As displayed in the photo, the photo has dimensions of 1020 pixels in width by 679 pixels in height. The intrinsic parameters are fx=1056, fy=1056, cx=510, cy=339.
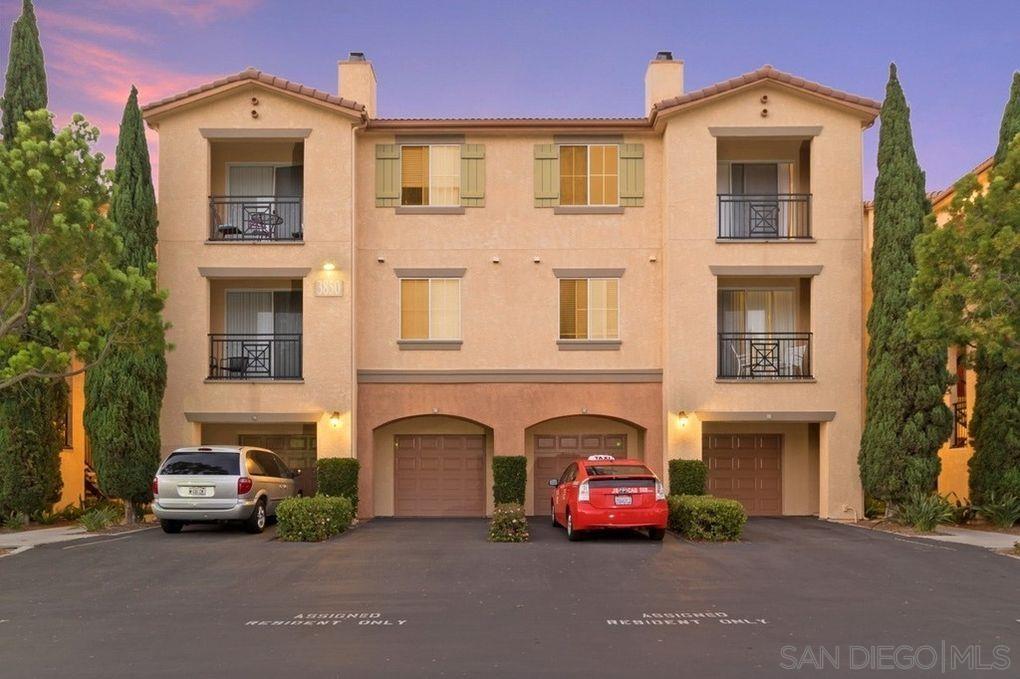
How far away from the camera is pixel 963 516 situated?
72.5 ft

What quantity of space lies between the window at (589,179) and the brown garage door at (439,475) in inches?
238

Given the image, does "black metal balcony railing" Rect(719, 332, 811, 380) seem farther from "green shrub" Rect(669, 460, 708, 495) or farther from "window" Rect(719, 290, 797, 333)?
"green shrub" Rect(669, 460, 708, 495)

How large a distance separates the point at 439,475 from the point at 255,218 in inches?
287

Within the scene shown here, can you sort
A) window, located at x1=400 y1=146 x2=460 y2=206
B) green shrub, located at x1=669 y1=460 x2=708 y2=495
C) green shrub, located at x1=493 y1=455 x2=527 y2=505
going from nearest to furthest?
1. green shrub, located at x1=669 y1=460 x2=708 y2=495
2. green shrub, located at x1=493 y1=455 x2=527 y2=505
3. window, located at x1=400 y1=146 x2=460 y2=206

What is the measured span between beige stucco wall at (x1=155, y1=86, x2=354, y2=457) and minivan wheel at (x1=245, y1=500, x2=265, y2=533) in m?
3.14

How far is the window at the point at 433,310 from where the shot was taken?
23953 millimetres

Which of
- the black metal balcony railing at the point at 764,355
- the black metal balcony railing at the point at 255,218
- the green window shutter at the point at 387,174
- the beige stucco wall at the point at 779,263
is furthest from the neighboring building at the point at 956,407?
the black metal balcony railing at the point at 255,218

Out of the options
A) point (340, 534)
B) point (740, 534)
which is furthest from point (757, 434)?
point (340, 534)

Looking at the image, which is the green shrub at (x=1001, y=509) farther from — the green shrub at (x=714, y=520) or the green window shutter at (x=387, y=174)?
the green window shutter at (x=387, y=174)

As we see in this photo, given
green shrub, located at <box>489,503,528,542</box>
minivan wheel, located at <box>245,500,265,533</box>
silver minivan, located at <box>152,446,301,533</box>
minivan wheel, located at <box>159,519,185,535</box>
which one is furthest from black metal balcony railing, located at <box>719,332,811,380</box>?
minivan wheel, located at <box>159,519,185,535</box>

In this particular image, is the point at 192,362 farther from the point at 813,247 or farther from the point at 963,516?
the point at 963,516

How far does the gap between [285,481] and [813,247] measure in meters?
12.4

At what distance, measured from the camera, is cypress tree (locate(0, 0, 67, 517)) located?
69.5ft

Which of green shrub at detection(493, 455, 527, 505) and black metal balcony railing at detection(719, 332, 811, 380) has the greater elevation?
black metal balcony railing at detection(719, 332, 811, 380)
